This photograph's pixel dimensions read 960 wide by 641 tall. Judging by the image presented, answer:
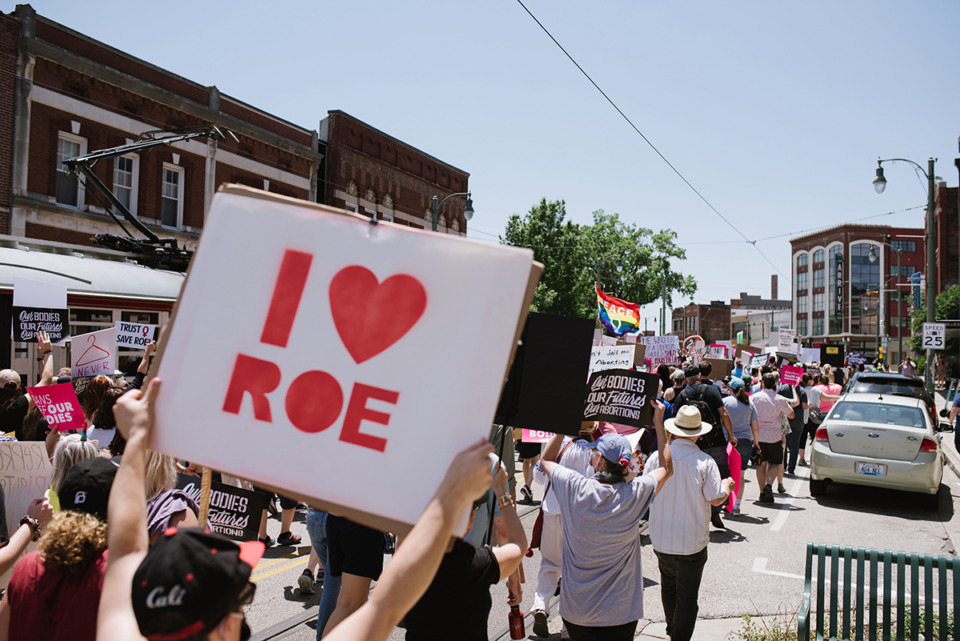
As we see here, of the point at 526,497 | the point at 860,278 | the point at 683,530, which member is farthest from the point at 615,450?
the point at 860,278

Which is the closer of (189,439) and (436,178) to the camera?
(189,439)

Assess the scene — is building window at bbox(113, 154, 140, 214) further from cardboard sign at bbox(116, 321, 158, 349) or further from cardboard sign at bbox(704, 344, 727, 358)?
cardboard sign at bbox(704, 344, 727, 358)

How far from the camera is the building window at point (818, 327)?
87000 millimetres

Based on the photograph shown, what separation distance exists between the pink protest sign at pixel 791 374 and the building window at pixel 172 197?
62.0ft

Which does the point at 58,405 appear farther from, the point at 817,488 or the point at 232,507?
the point at 817,488

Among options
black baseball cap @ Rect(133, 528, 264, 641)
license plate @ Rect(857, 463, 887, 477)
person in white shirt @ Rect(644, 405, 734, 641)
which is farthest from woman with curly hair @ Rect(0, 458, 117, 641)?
license plate @ Rect(857, 463, 887, 477)

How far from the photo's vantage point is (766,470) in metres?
10.7

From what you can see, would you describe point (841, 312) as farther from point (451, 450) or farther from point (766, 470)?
point (451, 450)

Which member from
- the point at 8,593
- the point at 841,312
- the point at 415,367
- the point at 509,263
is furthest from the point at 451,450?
the point at 841,312

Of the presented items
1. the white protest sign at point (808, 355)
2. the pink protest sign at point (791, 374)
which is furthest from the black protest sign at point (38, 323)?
the white protest sign at point (808, 355)

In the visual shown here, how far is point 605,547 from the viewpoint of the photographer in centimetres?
415

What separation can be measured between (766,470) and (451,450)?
10.1 m

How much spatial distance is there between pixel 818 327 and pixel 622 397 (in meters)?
91.2

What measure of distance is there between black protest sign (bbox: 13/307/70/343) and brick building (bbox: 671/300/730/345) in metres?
112
